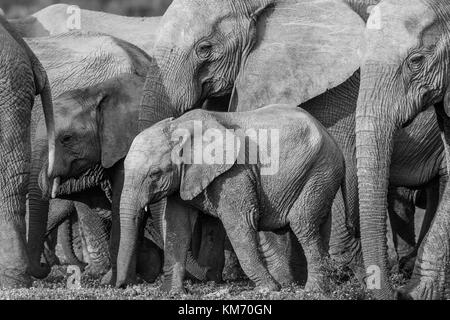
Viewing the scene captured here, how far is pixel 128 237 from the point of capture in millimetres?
10461

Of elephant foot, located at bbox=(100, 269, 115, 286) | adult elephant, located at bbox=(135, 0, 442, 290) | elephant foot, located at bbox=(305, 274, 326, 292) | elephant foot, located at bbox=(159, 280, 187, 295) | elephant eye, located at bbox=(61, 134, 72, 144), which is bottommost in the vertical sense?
elephant foot, located at bbox=(100, 269, 115, 286)

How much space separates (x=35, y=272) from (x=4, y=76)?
1558 millimetres

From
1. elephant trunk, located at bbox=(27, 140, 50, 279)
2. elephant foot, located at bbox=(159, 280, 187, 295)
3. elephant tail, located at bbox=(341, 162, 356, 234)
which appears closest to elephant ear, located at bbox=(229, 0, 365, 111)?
elephant tail, located at bbox=(341, 162, 356, 234)

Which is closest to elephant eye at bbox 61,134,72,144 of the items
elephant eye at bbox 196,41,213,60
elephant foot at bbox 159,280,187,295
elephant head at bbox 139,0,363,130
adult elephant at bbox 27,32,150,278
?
adult elephant at bbox 27,32,150,278

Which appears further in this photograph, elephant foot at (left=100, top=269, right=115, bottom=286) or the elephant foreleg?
elephant foot at (left=100, top=269, right=115, bottom=286)

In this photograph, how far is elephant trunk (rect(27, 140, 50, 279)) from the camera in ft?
38.9

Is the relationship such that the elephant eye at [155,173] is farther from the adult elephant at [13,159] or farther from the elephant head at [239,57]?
the elephant head at [239,57]

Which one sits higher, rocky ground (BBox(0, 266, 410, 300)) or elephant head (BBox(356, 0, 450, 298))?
elephant head (BBox(356, 0, 450, 298))

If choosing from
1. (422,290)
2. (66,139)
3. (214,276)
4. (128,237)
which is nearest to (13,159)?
(128,237)

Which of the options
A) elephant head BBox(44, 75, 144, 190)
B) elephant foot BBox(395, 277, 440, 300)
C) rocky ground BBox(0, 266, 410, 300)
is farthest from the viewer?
elephant head BBox(44, 75, 144, 190)

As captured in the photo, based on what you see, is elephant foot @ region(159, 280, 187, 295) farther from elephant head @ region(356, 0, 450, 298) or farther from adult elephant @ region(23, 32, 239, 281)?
elephant head @ region(356, 0, 450, 298)

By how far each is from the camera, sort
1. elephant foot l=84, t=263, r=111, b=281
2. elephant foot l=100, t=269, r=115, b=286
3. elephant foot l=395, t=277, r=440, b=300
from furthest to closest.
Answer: elephant foot l=84, t=263, r=111, b=281 < elephant foot l=100, t=269, r=115, b=286 < elephant foot l=395, t=277, r=440, b=300
